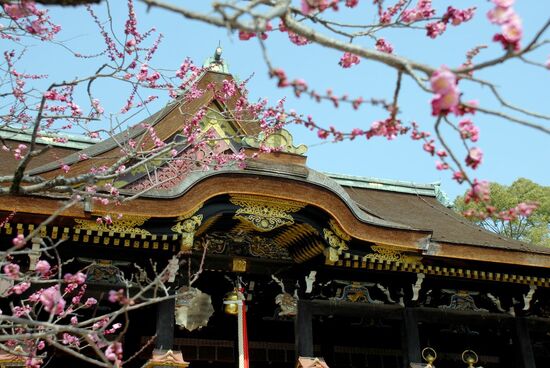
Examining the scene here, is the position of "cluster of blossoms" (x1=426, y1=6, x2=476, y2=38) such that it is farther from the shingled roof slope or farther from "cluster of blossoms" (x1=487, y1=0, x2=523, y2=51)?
the shingled roof slope

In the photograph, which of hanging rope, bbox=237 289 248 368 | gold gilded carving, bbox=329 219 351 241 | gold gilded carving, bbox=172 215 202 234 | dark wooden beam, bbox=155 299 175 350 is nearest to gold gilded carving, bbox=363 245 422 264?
gold gilded carving, bbox=329 219 351 241

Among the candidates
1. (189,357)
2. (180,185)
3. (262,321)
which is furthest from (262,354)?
(180,185)

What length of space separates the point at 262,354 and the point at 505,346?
491 centimetres

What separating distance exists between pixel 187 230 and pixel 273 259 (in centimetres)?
179

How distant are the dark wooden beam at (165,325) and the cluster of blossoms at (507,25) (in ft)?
20.4

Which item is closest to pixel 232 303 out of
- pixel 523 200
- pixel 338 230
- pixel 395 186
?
pixel 338 230

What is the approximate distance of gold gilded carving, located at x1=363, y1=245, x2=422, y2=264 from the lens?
909 centimetres

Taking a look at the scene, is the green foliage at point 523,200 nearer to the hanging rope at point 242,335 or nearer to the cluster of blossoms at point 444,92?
the hanging rope at point 242,335

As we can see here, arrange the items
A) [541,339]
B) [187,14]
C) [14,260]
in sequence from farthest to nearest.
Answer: [541,339] → [14,260] → [187,14]

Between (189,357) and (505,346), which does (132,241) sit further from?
(505,346)

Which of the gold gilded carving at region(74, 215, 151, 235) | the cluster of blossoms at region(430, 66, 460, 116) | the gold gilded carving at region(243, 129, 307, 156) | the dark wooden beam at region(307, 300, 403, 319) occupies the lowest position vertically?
the dark wooden beam at region(307, 300, 403, 319)

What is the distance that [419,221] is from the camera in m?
12.3

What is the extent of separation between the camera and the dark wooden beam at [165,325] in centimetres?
816

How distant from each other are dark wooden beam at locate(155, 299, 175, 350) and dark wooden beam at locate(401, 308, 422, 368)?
3603 mm
